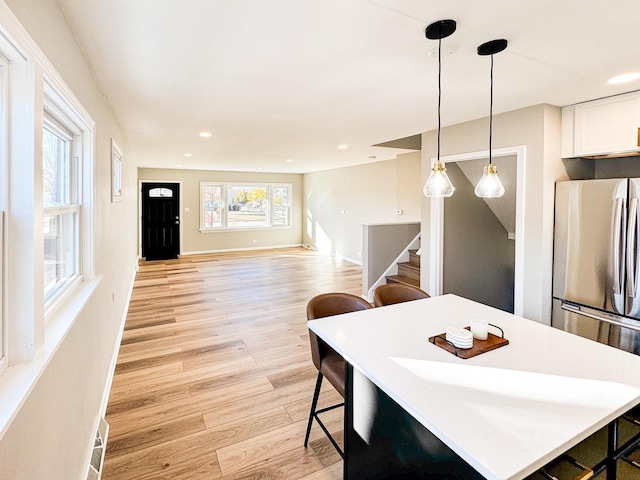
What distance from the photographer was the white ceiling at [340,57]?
5.09 ft

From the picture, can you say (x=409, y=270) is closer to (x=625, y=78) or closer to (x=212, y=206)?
(x=625, y=78)

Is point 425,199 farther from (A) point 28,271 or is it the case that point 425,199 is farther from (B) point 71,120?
(A) point 28,271

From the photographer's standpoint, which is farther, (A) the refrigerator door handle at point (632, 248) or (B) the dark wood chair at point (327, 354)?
(A) the refrigerator door handle at point (632, 248)

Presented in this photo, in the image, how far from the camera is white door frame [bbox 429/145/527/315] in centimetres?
314

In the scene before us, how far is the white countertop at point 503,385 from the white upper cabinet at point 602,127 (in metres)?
1.84

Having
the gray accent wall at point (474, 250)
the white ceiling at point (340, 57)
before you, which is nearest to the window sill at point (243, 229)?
the white ceiling at point (340, 57)

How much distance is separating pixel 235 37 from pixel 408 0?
2.90ft

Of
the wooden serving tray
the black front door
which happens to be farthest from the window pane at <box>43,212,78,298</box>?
the black front door

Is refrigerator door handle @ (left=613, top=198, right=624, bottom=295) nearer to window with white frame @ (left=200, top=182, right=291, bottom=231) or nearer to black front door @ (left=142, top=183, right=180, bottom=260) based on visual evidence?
window with white frame @ (left=200, top=182, right=291, bottom=231)

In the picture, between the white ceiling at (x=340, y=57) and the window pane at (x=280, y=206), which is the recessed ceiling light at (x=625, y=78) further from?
the window pane at (x=280, y=206)

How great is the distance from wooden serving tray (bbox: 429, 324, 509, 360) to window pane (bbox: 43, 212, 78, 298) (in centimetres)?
188

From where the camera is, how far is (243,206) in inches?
398

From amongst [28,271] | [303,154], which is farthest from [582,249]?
[303,154]

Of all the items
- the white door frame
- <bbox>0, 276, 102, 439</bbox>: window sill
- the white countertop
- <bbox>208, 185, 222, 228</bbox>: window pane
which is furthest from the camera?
<bbox>208, 185, 222, 228</bbox>: window pane
